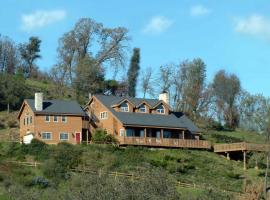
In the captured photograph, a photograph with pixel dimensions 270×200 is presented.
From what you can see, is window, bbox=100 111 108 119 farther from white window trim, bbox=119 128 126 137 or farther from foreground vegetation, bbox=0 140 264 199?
foreground vegetation, bbox=0 140 264 199

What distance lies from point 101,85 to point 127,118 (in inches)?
900

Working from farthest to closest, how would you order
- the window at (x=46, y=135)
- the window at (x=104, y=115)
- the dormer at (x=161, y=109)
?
the dormer at (x=161, y=109)
the window at (x=104, y=115)
the window at (x=46, y=135)

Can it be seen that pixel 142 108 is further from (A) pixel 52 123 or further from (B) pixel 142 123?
(A) pixel 52 123

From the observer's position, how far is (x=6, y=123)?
87750 mm

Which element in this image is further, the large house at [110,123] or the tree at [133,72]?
the tree at [133,72]

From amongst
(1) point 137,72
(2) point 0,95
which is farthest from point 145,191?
(1) point 137,72

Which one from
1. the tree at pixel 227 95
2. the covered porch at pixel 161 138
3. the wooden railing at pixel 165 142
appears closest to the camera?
the wooden railing at pixel 165 142

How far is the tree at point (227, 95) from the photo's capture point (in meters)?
108

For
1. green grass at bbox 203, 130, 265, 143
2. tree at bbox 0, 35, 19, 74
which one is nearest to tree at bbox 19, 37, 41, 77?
tree at bbox 0, 35, 19, 74

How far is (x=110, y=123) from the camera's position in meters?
77.9

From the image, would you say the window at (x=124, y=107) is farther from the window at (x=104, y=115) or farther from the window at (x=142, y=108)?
the window at (x=104, y=115)

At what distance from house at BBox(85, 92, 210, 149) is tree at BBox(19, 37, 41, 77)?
40.1m

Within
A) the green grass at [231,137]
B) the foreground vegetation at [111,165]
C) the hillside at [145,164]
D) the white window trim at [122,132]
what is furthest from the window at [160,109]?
the hillside at [145,164]

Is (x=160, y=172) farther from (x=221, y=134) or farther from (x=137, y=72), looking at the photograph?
(x=137, y=72)
